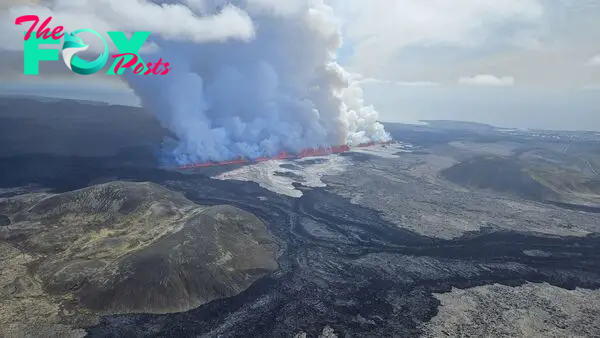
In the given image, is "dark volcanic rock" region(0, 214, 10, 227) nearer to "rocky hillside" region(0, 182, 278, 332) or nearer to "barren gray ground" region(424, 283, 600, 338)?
"rocky hillside" region(0, 182, 278, 332)

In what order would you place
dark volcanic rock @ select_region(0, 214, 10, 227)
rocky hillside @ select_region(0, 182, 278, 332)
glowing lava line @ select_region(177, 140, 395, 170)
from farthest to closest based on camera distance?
glowing lava line @ select_region(177, 140, 395, 170) < dark volcanic rock @ select_region(0, 214, 10, 227) < rocky hillside @ select_region(0, 182, 278, 332)

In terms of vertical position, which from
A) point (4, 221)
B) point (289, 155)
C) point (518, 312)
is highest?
point (289, 155)

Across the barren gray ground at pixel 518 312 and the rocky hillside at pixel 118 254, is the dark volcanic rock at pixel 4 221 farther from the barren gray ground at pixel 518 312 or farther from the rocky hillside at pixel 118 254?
the barren gray ground at pixel 518 312

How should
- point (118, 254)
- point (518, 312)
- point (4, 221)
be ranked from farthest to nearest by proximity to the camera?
1. point (4, 221)
2. point (118, 254)
3. point (518, 312)

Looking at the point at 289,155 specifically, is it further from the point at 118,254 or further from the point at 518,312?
the point at 518,312

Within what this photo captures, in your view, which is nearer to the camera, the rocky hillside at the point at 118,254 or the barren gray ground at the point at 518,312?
the barren gray ground at the point at 518,312

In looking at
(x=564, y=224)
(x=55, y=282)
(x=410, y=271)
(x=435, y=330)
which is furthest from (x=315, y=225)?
(x=564, y=224)

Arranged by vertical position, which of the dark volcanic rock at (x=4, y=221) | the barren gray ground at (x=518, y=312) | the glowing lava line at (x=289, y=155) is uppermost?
the glowing lava line at (x=289, y=155)

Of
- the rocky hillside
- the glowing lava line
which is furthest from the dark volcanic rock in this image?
the glowing lava line

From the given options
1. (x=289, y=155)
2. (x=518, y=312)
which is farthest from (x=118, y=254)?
(x=289, y=155)

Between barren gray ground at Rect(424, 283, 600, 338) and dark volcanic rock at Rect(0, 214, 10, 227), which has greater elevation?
dark volcanic rock at Rect(0, 214, 10, 227)

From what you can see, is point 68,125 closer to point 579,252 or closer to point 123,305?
point 123,305

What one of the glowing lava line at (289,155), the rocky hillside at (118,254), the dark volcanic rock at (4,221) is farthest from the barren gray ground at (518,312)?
the glowing lava line at (289,155)
